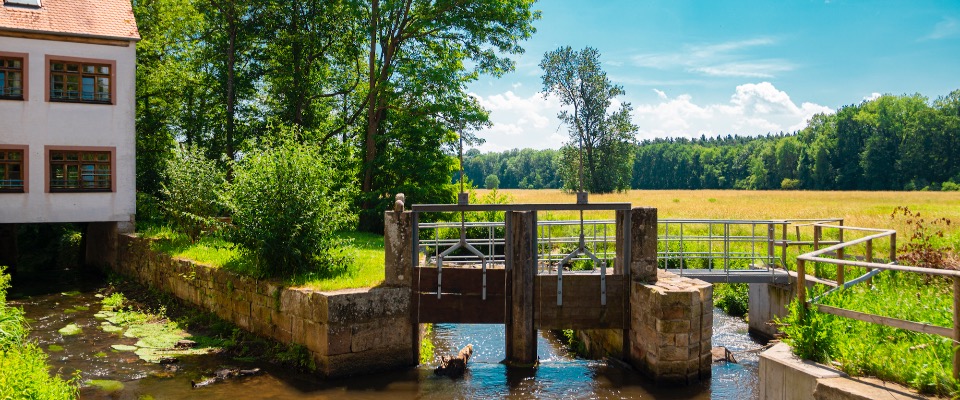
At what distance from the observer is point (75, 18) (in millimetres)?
20375

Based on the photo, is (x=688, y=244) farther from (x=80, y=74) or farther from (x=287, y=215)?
(x=80, y=74)

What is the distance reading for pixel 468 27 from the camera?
82.0 ft

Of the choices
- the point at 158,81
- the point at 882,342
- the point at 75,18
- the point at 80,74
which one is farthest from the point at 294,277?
the point at 158,81

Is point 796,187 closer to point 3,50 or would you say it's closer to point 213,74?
point 213,74

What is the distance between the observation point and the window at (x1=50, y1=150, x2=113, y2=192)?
19938 mm

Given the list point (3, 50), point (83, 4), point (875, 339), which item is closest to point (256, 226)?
point (875, 339)

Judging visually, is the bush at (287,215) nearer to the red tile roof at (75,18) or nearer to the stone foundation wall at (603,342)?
the stone foundation wall at (603,342)

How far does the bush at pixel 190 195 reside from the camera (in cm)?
1794

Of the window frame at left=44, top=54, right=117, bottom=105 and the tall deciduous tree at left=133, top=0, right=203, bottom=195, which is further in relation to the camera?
the tall deciduous tree at left=133, top=0, right=203, bottom=195

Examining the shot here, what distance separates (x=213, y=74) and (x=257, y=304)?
19.5m

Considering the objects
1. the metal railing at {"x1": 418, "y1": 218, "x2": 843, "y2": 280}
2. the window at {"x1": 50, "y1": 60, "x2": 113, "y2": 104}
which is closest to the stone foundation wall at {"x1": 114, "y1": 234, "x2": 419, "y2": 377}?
the metal railing at {"x1": 418, "y1": 218, "x2": 843, "y2": 280}

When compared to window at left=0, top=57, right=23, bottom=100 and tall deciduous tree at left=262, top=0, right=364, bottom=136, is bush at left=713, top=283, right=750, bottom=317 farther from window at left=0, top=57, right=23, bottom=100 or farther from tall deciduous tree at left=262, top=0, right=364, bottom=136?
window at left=0, top=57, right=23, bottom=100

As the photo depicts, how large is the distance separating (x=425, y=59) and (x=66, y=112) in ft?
40.2

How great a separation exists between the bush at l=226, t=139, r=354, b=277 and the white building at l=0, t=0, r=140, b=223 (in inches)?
398
